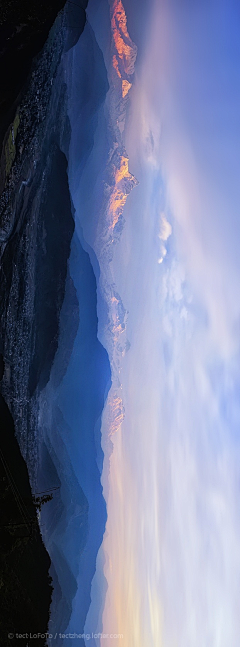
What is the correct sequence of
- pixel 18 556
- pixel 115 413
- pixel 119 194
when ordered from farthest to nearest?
pixel 115 413
pixel 119 194
pixel 18 556

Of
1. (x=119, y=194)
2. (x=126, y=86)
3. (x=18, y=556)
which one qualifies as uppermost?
(x=126, y=86)

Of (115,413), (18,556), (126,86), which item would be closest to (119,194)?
(126,86)

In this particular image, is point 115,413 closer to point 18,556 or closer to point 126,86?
point 18,556

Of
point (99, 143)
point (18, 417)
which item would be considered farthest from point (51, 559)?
point (99, 143)

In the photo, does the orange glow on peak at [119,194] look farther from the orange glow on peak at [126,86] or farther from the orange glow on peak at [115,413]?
the orange glow on peak at [115,413]

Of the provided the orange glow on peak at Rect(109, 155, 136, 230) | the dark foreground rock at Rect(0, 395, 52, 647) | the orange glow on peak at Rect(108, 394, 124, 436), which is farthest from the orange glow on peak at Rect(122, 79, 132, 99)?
the orange glow on peak at Rect(108, 394, 124, 436)

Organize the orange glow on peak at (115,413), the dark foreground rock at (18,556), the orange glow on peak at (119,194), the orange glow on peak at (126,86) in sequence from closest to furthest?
the dark foreground rock at (18,556), the orange glow on peak at (126,86), the orange glow on peak at (119,194), the orange glow on peak at (115,413)

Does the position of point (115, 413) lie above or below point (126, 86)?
below

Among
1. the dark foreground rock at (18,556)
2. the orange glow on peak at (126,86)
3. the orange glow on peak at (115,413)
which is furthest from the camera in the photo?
the orange glow on peak at (115,413)

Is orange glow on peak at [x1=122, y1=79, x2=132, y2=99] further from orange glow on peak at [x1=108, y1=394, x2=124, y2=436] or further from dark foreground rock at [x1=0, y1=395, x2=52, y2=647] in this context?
orange glow on peak at [x1=108, y1=394, x2=124, y2=436]

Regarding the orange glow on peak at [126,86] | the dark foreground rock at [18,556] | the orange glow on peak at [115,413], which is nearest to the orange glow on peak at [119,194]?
the orange glow on peak at [126,86]

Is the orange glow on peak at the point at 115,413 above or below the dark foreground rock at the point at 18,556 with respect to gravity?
above

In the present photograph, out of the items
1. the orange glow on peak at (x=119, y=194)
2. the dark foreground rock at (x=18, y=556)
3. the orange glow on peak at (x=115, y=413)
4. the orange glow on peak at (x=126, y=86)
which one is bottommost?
the dark foreground rock at (x=18, y=556)

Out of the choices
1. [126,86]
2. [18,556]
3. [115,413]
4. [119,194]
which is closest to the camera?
[18,556]
